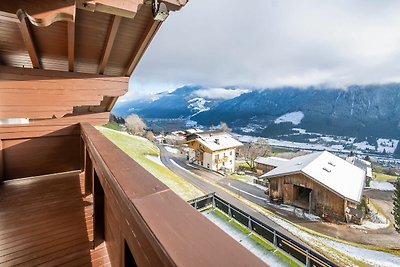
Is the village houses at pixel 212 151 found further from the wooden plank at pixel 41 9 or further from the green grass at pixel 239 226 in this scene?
the wooden plank at pixel 41 9

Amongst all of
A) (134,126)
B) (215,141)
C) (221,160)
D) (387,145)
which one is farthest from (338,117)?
(221,160)

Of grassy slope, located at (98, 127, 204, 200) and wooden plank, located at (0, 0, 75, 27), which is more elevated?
wooden plank, located at (0, 0, 75, 27)

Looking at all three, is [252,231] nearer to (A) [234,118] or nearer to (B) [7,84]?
(B) [7,84]

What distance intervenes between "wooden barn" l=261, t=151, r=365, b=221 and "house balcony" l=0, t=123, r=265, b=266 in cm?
1405

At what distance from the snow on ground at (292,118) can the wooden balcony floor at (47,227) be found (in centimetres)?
16941

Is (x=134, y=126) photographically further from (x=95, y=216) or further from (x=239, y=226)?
(x=95, y=216)

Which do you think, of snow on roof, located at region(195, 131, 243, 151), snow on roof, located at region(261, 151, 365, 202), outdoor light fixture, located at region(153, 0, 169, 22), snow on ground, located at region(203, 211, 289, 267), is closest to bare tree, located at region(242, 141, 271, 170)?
snow on roof, located at region(195, 131, 243, 151)

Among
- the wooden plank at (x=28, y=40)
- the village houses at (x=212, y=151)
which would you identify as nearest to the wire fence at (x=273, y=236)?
the wooden plank at (x=28, y=40)

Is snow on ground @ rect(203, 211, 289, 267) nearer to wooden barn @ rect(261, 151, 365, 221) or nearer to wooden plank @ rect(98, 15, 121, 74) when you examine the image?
wooden plank @ rect(98, 15, 121, 74)

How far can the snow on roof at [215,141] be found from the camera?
25778 mm

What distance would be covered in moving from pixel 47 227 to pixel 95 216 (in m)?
1.37

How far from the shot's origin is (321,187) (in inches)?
572

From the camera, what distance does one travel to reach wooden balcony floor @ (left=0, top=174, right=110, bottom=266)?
249 centimetres

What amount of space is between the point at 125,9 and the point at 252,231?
18.7 ft
